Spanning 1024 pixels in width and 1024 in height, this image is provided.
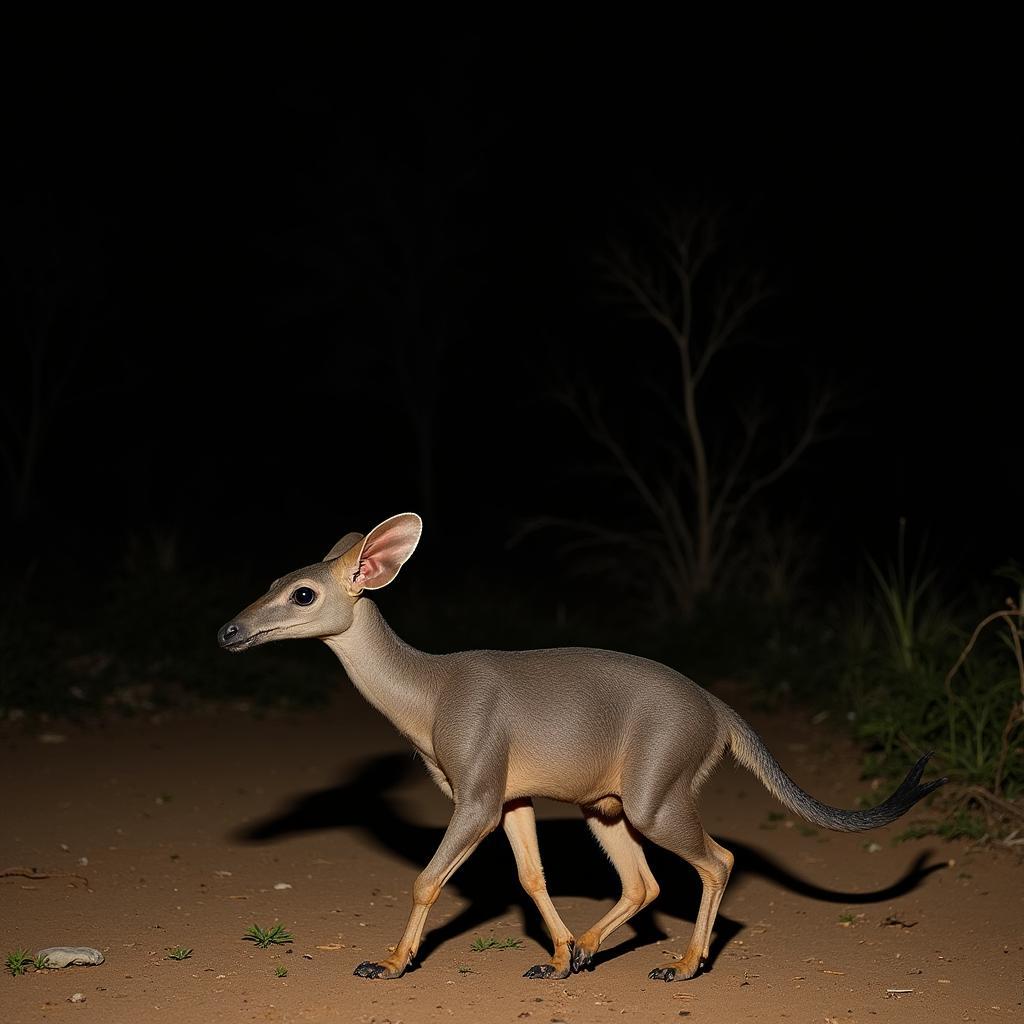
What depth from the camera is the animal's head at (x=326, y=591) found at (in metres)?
5.89

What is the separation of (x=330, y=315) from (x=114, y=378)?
5.93 metres

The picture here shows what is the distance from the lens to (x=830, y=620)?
623 inches

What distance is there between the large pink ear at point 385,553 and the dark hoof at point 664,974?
6.59 feet

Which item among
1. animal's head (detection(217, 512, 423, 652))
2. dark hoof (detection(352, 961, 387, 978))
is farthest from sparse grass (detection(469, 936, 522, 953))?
animal's head (detection(217, 512, 423, 652))

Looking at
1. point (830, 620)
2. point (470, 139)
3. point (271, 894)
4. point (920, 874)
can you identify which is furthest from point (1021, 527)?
point (271, 894)

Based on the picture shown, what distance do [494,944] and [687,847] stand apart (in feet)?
3.95

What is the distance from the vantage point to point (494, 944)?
6.55 meters

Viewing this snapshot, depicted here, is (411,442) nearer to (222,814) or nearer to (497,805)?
(222,814)

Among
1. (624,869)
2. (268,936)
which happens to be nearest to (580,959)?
(624,869)

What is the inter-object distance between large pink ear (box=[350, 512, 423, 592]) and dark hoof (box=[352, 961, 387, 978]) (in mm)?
1551

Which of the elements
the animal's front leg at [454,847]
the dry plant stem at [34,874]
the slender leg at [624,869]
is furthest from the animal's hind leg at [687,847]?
the dry plant stem at [34,874]

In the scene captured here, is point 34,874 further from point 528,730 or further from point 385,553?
point 528,730

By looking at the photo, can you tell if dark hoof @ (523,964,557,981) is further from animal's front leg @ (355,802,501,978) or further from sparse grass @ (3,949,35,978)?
sparse grass @ (3,949,35,978)

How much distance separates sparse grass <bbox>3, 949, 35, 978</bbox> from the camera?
590 cm
